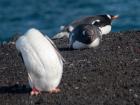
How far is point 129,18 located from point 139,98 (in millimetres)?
20799

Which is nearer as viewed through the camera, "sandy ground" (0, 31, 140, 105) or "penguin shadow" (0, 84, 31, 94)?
"sandy ground" (0, 31, 140, 105)

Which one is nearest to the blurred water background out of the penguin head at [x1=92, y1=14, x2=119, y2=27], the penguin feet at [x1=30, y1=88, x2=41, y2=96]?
the penguin head at [x1=92, y1=14, x2=119, y2=27]

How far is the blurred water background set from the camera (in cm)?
3084

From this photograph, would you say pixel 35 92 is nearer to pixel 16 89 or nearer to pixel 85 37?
pixel 16 89

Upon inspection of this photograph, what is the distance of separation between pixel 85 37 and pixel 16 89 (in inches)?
134

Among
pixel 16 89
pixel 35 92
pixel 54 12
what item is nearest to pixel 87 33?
pixel 16 89

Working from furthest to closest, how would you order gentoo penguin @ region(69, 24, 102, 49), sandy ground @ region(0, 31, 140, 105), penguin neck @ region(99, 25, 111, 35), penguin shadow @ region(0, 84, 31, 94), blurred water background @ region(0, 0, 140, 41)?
blurred water background @ region(0, 0, 140, 41)
penguin neck @ region(99, 25, 111, 35)
gentoo penguin @ region(69, 24, 102, 49)
penguin shadow @ region(0, 84, 31, 94)
sandy ground @ region(0, 31, 140, 105)

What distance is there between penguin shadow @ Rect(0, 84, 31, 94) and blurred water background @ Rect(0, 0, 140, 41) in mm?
16947

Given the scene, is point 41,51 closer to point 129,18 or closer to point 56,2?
point 129,18

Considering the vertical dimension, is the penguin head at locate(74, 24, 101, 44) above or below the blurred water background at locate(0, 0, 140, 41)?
above

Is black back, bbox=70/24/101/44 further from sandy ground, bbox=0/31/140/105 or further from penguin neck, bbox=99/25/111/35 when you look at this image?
penguin neck, bbox=99/25/111/35

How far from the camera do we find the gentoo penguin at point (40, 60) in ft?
34.6

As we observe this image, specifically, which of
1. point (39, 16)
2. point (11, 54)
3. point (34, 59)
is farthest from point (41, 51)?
point (39, 16)

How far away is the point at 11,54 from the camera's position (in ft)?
45.6
